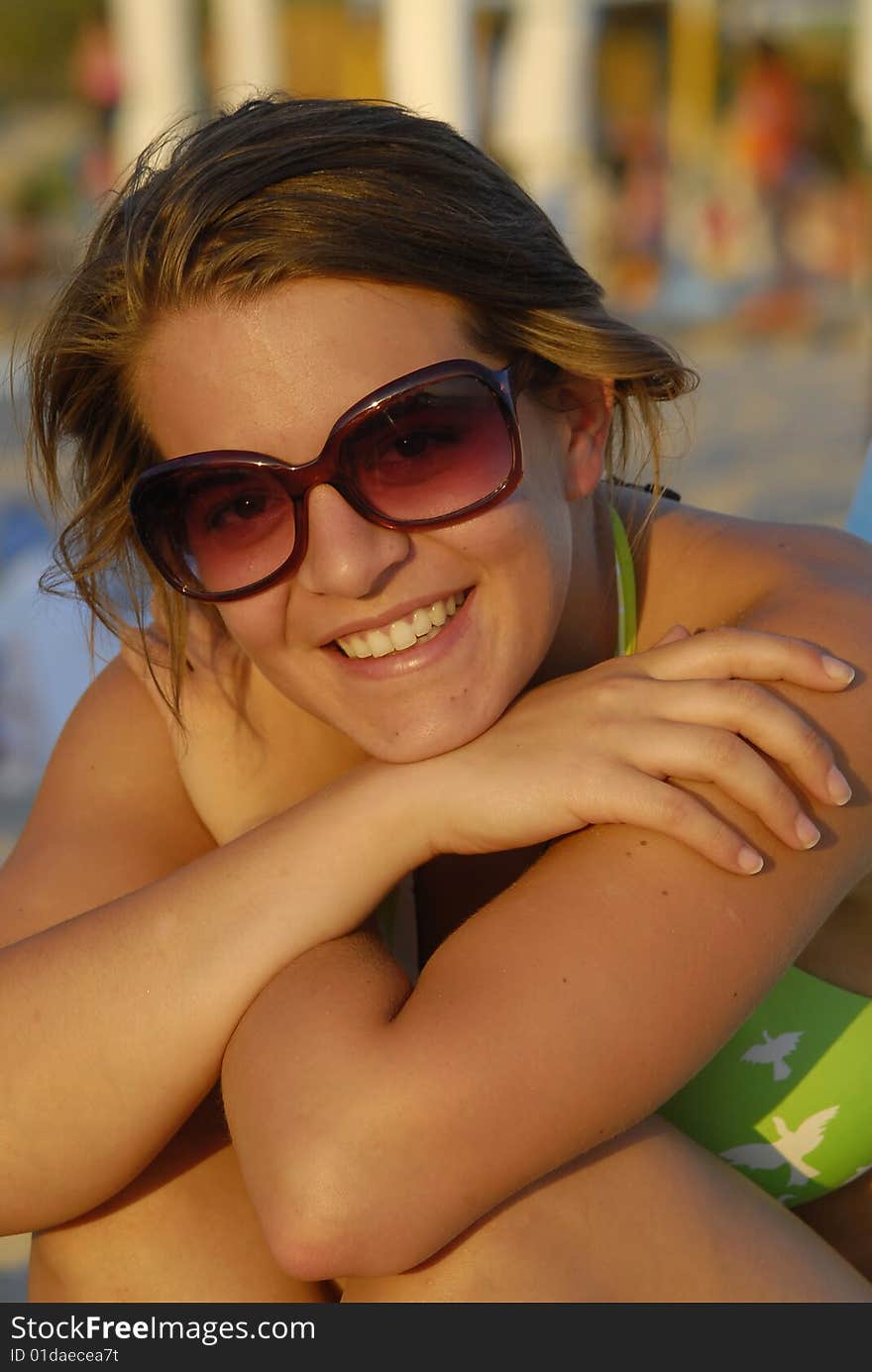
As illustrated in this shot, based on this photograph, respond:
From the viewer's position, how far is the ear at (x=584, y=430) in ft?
6.66

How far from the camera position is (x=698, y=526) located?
2203 millimetres

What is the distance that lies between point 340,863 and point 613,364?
74 cm

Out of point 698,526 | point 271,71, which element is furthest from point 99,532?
point 271,71

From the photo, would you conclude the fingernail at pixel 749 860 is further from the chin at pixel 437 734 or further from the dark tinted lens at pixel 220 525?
the dark tinted lens at pixel 220 525

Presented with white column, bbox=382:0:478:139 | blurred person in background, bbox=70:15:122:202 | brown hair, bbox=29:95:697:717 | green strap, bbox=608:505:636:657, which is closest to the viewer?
brown hair, bbox=29:95:697:717

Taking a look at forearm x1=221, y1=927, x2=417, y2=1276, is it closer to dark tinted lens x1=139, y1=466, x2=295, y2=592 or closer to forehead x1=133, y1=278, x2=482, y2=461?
dark tinted lens x1=139, y1=466, x2=295, y2=592

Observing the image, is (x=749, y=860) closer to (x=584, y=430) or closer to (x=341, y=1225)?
(x=341, y=1225)

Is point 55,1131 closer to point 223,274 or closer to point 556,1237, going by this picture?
point 556,1237

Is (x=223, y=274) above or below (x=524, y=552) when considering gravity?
above

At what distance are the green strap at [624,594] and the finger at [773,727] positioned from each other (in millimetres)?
479

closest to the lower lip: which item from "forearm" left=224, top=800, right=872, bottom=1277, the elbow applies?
"forearm" left=224, top=800, right=872, bottom=1277

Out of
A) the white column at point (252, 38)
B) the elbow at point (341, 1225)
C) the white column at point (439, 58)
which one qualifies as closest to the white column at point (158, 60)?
the white column at point (252, 38)

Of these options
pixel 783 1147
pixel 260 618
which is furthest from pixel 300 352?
pixel 783 1147

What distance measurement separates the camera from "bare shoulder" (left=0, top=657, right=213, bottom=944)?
209 cm
